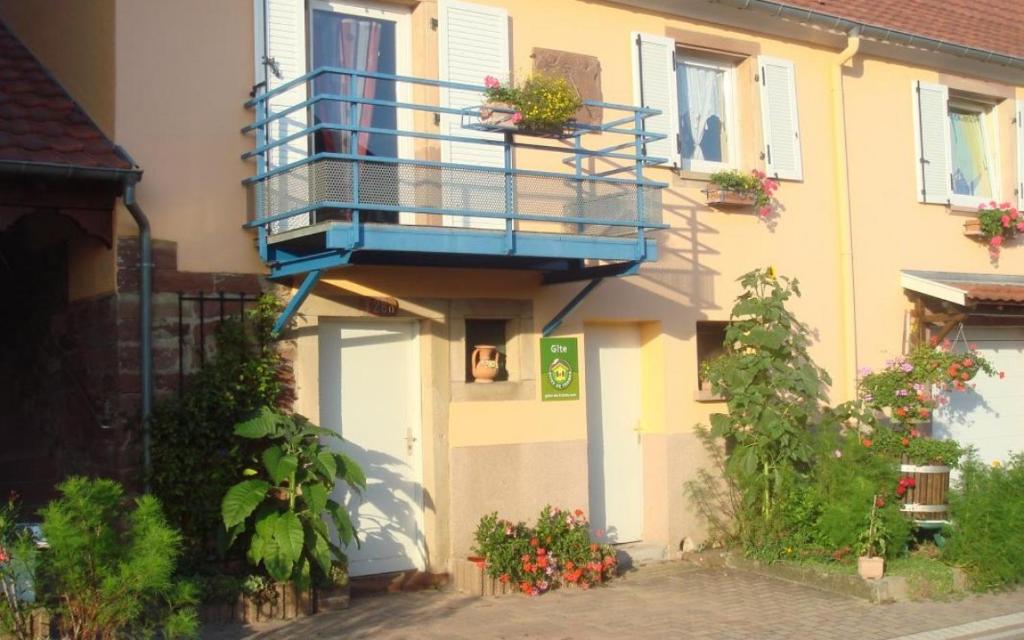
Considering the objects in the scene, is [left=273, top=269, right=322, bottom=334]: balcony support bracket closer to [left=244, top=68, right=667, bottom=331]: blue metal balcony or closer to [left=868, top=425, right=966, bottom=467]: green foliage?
[left=244, top=68, right=667, bottom=331]: blue metal balcony

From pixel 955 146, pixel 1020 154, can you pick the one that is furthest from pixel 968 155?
pixel 1020 154

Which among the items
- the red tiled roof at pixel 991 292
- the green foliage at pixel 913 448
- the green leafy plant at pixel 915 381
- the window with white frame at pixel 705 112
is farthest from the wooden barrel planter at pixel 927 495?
the window with white frame at pixel 705 112

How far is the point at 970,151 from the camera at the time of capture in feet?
44.4

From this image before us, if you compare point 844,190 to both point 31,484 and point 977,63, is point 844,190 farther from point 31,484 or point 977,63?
point 31,484

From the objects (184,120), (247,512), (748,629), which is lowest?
(748,629)

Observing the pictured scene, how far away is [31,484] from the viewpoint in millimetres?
9477

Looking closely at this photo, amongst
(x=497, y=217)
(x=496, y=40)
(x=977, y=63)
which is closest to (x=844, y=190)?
(x=977, y=63)

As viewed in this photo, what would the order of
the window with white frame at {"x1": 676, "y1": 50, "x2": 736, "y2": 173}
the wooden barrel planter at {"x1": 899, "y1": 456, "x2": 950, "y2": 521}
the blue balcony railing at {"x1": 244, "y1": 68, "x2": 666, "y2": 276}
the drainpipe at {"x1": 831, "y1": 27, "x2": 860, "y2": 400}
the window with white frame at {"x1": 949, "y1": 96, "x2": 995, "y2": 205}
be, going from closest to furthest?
the blue balcony railing at {"x1": 244, "y1": 68, "x2": 666, "y2": 276}
the wooden barrel planter at {"x1": 899, "y1": 456, "x2": 950, "y2": 521}
the window with white frame at {"x1": 676, "y1": 50, "x2": 736, "y2": 173}
the drainpipe at {"x1": 831, "y1": 27, "x2": 860, "y2": 400}
the window with white frame at {"x1": 949, "y1": 96, "x2": 995, "y2": 205}

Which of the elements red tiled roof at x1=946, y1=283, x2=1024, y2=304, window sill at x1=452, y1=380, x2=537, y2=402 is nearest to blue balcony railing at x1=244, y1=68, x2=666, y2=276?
window sill at x1=452, y1=380, x2=537, y2=402

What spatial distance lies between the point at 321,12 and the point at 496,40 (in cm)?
145

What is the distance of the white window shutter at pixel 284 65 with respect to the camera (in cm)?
857

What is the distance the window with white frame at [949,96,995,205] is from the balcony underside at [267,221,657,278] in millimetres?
5722

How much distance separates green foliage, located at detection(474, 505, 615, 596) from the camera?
9.07 metres

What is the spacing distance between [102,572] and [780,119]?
26.1 feet
